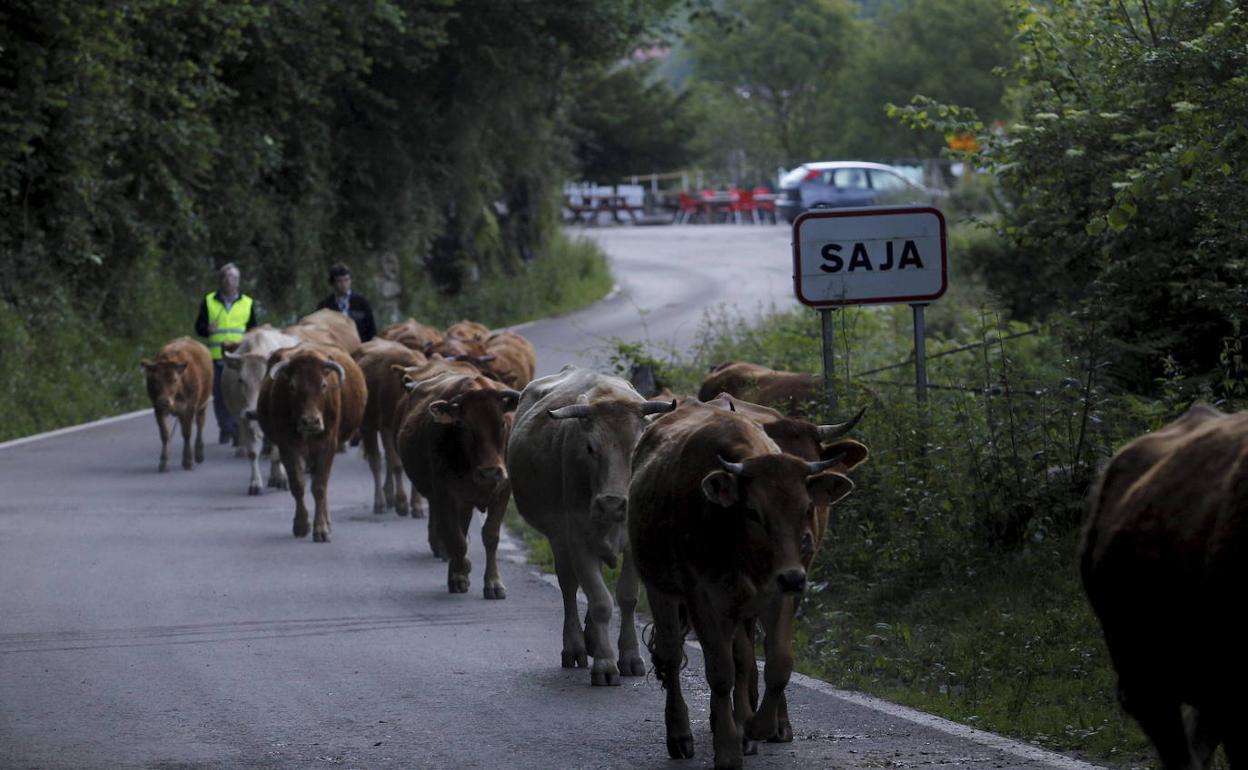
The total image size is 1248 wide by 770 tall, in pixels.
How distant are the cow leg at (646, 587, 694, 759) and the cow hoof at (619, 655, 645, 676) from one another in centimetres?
173

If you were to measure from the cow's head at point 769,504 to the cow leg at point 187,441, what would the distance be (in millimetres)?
14267

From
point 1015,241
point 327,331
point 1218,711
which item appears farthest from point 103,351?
point 1218,711

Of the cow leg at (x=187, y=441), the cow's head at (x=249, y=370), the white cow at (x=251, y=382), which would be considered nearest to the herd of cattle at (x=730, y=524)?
the white cow at (x=251, y=382)

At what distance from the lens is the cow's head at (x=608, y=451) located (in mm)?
10070

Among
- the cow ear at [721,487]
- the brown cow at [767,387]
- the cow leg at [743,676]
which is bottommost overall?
the cow leg at [743,676]

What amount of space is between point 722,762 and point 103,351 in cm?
2258

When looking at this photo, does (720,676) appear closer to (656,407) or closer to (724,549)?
(724,549)

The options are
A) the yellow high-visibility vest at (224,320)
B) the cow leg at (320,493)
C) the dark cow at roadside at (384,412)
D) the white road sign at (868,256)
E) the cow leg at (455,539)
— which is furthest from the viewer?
the yellow high-visibility vest at (224,320)

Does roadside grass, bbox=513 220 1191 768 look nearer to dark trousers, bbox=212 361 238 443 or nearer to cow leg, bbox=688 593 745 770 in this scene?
cow leg, bbox=688 593 745 770

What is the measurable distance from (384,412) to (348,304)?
5.29 meters

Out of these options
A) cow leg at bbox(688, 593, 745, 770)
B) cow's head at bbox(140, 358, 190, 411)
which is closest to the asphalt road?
cow leg at bbox(688, 593, 745, 770)

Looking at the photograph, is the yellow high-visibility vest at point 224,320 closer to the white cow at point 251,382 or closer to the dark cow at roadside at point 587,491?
the white cow at point 251,382

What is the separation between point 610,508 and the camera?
10016mm

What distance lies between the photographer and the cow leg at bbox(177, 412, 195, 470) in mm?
21219
